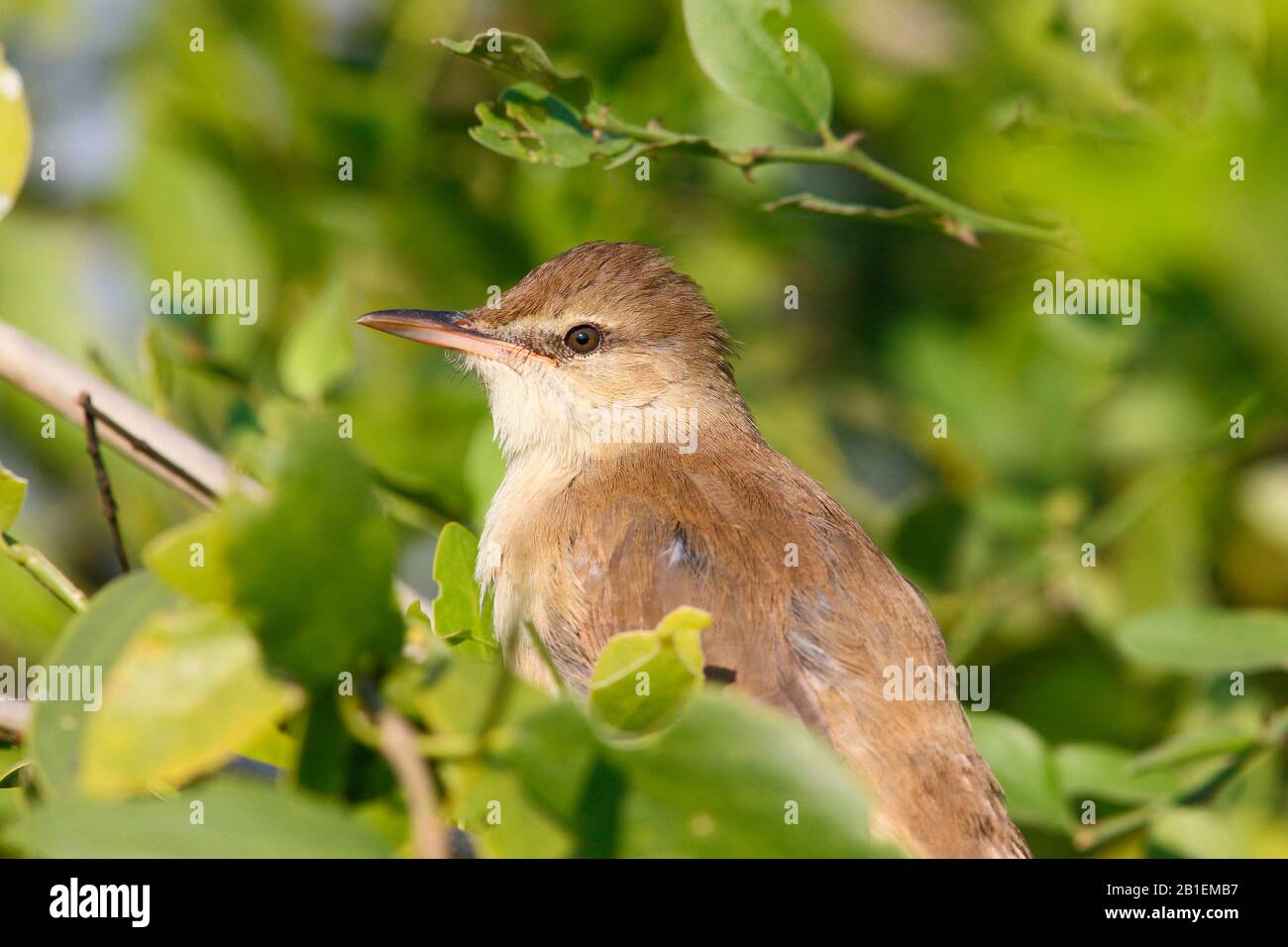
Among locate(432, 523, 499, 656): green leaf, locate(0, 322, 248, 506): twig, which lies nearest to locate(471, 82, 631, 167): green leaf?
locate(432, 523, 499, 656): green leaf

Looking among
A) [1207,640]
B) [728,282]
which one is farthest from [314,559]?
[728,282]

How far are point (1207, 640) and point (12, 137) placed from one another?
8.61 feet

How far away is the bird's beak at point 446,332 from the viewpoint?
13.0 ft

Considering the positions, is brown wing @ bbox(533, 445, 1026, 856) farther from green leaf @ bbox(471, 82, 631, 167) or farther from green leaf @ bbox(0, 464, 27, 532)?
green leaf @ bbox(0, 464, 27, 532)

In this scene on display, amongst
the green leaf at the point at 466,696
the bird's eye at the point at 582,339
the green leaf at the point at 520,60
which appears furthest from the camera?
the bird's eye at the point at 582,339

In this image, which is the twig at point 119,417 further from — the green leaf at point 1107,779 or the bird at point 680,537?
the green leaf at point 1107,779

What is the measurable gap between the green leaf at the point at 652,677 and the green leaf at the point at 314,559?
0.27 m

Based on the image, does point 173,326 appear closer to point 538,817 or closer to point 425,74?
point 425,74

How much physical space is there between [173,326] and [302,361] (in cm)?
47

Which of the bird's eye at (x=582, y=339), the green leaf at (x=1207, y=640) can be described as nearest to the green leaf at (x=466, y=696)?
the green leaf at (x=1207, y=640)

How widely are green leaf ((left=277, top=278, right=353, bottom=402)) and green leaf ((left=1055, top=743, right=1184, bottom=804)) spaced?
1.99 metres

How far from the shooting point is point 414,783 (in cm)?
148

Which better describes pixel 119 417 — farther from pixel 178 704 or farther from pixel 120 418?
pixel 178 704

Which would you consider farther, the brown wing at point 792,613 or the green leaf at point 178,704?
the brown wing at point 792,613
